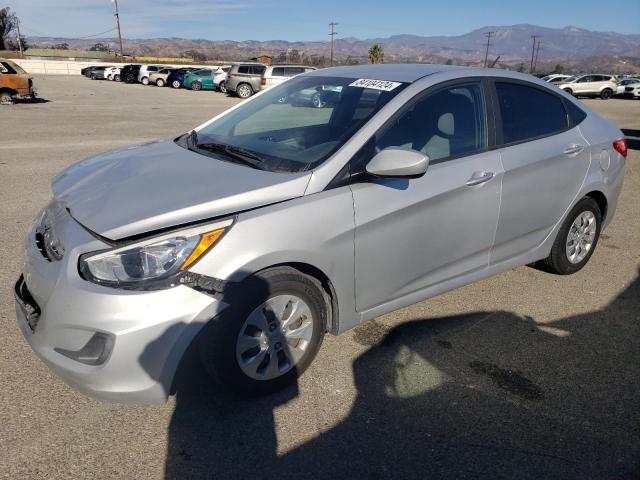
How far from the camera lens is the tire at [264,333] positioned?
8.25 ft

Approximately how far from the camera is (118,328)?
2.28 m

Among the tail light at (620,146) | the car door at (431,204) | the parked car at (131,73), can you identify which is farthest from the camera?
the parked car at (131,73)

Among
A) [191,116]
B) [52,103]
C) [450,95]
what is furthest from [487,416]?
[52,103]

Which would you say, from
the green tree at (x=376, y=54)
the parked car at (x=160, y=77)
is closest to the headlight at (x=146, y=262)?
the parked car at (x=160, y=77)

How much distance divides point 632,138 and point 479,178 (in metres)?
13.1

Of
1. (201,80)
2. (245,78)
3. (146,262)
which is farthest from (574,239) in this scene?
(201,80)

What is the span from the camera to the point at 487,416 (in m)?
2.74

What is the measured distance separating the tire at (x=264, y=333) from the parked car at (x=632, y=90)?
40.3 m

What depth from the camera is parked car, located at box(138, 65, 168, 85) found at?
1531 inches

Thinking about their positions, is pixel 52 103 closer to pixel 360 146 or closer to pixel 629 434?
pixel 360 146

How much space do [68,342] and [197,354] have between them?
0.58 metres

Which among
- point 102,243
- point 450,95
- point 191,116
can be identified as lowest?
point 191,116

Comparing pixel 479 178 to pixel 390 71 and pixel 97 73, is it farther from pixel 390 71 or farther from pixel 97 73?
pixel 97 73

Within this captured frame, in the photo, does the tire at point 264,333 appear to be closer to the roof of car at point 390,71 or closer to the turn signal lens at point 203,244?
the turn signal lens at point 203,244
